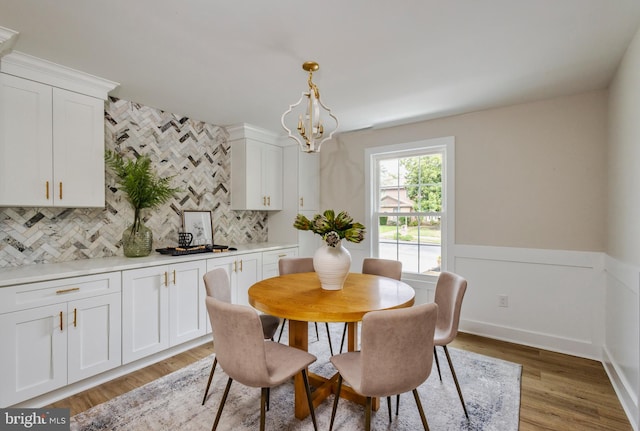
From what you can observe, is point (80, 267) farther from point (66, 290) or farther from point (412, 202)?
point (412, 202)

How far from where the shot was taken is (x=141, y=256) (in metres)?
2.92

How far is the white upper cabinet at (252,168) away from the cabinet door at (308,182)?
1.23 ft

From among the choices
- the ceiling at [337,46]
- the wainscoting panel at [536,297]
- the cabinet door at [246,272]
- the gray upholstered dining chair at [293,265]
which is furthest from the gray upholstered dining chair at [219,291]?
the wainscoting panel at [536,297]

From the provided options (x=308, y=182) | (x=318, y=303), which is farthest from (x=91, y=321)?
(x=308, y=182)

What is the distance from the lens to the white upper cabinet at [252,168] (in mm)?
3943

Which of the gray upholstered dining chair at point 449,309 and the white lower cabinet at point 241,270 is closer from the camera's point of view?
the gray upholstered dining chair at point 449,309

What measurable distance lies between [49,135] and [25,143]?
0.16m

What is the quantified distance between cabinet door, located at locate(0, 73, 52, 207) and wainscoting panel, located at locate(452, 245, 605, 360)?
152 inches

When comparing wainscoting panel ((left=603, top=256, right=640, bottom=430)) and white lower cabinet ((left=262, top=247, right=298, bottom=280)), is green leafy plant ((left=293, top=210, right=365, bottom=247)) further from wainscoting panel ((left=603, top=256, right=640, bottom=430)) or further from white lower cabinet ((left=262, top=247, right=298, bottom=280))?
white lower cabinet ((left=262, top=247, right=298, bottom=280))

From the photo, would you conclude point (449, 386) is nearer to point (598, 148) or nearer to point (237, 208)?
point (598, 148)

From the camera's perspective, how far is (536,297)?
307cm

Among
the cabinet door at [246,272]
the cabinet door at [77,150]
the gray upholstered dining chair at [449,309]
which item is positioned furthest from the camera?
the cabinet door at [246,272]

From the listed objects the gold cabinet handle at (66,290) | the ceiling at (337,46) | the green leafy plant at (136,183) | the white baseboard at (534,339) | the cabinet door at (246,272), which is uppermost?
the ceiling at (337,46)

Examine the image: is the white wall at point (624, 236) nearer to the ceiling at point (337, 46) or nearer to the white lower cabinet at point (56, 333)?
the ceiling at point (337, 46)
